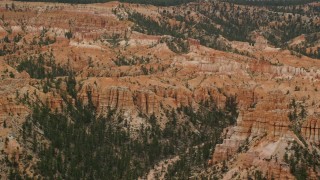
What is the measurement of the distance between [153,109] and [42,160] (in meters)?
50.8

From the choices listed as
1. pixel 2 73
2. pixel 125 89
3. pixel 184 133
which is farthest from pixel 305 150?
pixel 2 73

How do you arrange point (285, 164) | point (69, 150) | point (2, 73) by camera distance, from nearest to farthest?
point (285, 164) → point (69, 150) → point (2, 73)

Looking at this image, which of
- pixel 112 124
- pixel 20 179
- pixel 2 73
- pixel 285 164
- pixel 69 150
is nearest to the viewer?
pixel 285 164

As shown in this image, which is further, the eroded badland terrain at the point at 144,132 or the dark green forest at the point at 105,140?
the dark green forest at the point at 105,140

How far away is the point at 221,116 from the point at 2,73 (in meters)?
56.2

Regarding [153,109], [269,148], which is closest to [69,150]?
[153,109]

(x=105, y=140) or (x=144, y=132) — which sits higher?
(x=105, y=140)

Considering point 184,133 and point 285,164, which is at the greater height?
point 285,164

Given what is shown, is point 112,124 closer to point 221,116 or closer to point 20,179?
point 221,116

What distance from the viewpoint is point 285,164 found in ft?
358

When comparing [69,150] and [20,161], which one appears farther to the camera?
[69,150]

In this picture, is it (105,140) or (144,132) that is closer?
(105,140)

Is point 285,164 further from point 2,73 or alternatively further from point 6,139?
point 2,73

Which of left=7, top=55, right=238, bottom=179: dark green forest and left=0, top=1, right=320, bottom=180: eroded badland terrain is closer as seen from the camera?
left=0, top=1, right=320, bottom=180: eroded badland terrain
